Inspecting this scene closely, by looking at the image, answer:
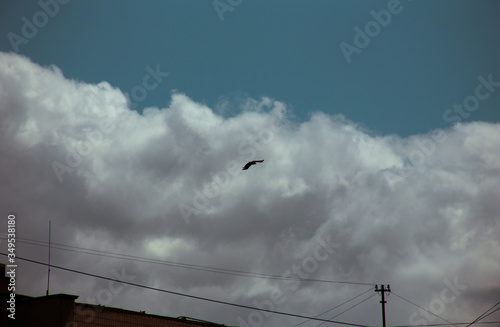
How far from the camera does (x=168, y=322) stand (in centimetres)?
4653

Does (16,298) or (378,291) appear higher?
(378,291)

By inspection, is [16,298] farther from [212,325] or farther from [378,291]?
[378,291]

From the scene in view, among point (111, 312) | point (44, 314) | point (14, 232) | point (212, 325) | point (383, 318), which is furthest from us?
point (383, 318)

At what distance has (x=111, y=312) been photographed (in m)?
42.7

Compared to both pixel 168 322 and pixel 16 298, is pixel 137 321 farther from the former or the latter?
pixel 16 298

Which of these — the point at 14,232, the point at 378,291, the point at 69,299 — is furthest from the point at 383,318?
the point at 14,232

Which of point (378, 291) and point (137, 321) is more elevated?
point (378, 291)

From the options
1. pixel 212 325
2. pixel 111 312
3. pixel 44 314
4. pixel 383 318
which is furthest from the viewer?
pixel 383 318

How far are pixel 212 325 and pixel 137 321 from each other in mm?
7988

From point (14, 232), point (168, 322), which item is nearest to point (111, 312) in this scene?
point (168, 322)

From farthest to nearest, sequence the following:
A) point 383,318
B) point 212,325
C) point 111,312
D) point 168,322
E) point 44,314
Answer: point 383,318 < point 212,325 < point 168,322 < point 111,312 < point 44,314

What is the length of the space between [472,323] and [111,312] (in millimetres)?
24209

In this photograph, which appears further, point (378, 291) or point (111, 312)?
point (378, 291)

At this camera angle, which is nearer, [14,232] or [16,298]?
[14,232]
